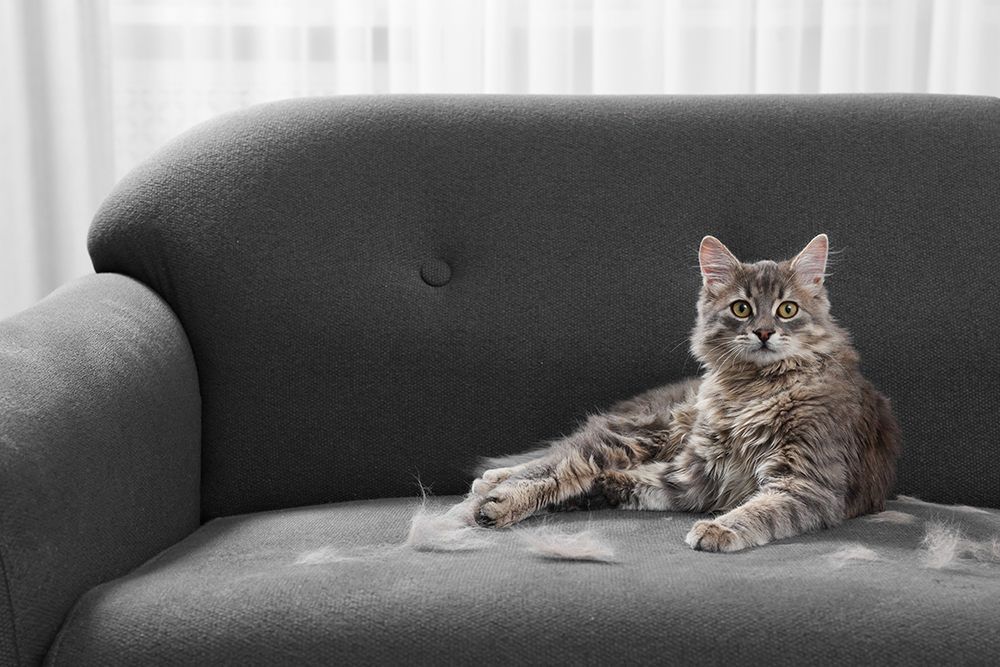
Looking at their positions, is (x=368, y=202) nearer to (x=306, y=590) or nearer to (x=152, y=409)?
(x=152, y=409)

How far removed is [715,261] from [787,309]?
0.50ft

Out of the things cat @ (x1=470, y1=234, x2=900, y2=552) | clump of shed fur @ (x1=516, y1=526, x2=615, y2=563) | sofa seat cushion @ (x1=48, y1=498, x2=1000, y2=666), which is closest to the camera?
sofa seat cushion @ (x1=48, y1=498, x2=1000, y2=666)

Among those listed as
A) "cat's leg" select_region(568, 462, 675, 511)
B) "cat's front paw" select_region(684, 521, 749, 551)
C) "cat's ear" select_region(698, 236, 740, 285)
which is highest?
"cat's ear" select_region(698, 236, 740, 285)

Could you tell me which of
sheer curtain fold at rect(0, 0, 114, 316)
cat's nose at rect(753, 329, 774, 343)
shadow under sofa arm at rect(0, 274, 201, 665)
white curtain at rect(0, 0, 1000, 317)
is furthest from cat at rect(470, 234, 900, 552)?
sheer curtain fold at rect(0, 0, 114, 316)

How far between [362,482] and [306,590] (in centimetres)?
58

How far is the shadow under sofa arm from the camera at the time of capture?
110cm

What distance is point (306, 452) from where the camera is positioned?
5.60ft

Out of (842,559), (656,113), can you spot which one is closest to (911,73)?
(656,113)

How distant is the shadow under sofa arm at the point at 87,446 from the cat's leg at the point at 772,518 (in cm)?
83

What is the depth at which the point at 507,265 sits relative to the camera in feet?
5.82

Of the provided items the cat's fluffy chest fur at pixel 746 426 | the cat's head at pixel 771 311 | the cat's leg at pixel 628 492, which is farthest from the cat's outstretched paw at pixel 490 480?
the cat's head at pixel 771 311

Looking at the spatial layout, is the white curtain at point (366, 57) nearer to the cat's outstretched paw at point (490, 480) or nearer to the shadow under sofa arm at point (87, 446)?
the shadow under sofa arm at point (87, 446)

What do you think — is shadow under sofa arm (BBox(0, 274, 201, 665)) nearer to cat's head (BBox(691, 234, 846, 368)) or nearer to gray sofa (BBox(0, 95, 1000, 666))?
gray sofa (BBox(0, 95, 1000, 666))

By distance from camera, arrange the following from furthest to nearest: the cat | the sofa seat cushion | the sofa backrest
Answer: the sofa backrest
the cat
the sofa seat cushion
